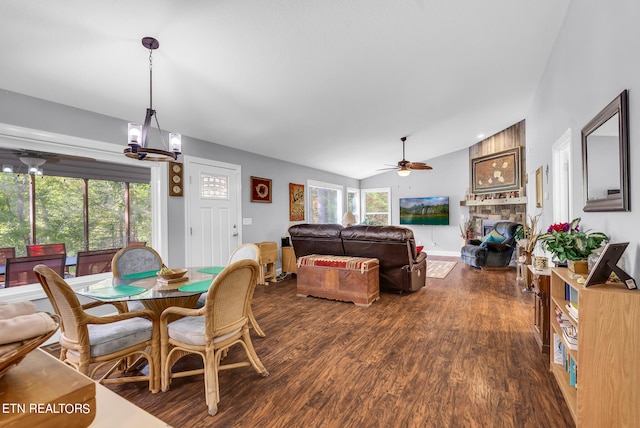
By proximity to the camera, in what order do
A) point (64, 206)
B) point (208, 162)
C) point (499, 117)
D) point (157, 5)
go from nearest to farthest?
point (157, 5)
point (64, 206)
point (208, 162)
point (499, 117)

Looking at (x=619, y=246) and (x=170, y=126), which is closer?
(x=619, y=246)

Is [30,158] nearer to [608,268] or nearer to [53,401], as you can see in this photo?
[53,401]

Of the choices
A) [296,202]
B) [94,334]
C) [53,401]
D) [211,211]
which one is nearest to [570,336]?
[53,401]

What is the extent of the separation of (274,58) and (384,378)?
110 inches

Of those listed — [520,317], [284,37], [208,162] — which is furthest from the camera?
[208,162]

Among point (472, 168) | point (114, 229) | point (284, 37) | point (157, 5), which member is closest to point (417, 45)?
point (284, 37)

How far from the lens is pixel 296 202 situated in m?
6.49

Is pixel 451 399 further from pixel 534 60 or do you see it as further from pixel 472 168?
pixel 472 168

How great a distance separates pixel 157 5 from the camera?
6.21 ft

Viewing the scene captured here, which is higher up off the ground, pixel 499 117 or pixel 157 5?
pixel 499 117

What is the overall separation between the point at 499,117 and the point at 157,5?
19.8 feet

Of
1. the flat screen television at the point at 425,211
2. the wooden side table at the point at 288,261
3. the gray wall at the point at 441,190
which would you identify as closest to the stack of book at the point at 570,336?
the wooden side table at the point at 288,261

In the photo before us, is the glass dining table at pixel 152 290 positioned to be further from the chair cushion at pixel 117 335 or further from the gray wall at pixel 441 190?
the gray wall at pixel 441 190

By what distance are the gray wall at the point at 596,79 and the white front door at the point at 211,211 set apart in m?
4.29
